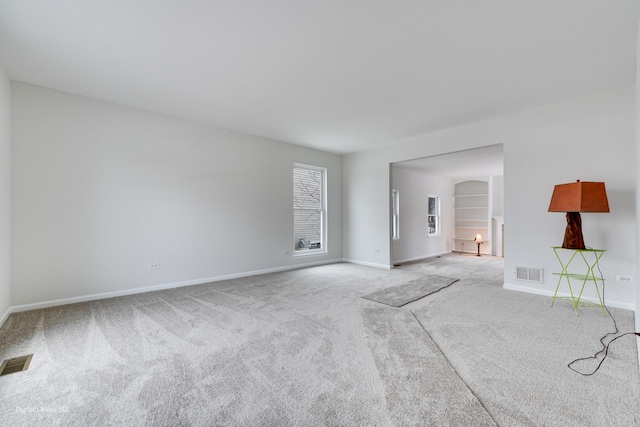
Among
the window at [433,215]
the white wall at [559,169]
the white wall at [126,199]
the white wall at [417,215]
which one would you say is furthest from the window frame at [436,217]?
the white wall at [126,199]

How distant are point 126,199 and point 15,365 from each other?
2413 millimetres

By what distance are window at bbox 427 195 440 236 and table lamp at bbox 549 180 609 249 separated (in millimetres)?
5421

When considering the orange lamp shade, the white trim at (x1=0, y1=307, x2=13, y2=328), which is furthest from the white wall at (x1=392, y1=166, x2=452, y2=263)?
the white trim at (x1=0, y1=307, x2=13, y2=328)

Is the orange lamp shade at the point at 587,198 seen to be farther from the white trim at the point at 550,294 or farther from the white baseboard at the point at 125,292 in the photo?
the white baseboard at the point at 125,292

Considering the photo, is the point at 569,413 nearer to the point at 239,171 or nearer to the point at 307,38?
the point at 307,38

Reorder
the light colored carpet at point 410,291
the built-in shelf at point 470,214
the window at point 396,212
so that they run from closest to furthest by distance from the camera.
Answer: the light colored carpet at point 410,291, the window at point 396,212, the built-in shelf at point 470,214

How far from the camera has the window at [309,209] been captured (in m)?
6.43

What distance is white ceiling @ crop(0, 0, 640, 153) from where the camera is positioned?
88.3 inches

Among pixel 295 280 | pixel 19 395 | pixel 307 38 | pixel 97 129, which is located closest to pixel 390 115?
pixel 307 38

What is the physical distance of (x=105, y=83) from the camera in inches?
135

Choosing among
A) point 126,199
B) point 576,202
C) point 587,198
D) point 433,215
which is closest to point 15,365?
point 126,199

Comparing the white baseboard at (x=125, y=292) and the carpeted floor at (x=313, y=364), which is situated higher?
the white baseboard at (x=125, y=292)

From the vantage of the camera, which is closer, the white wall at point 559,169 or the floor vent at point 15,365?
the floor vent at point 15,365

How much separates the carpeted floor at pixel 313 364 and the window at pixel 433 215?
5.23 meters
